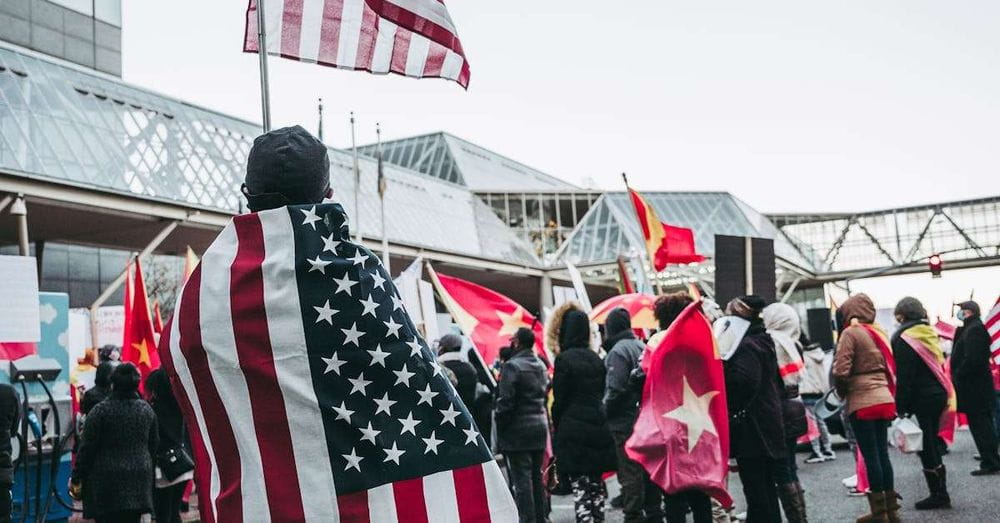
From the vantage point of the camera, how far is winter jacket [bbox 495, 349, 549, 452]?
331 inches

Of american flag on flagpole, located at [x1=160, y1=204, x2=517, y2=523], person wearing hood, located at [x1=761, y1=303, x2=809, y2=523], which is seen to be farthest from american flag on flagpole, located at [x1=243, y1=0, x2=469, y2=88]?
person wearing hood, located at [x1=761, y1=303, x2=809, y2=523]

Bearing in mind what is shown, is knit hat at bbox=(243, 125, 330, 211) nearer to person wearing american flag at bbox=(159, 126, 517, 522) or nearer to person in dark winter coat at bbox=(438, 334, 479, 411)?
person wearing american flag at bbox=(159, 126, 517, 522)

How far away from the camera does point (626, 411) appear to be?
306 inches

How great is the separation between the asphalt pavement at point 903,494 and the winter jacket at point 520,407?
1516mm

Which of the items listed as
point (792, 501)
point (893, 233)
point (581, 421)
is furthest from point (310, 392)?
point (893, 233)

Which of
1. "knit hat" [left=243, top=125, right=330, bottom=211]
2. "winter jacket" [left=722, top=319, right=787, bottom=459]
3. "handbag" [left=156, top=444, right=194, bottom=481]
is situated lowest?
"handbag" [left=156, top=444, right=194, bottom=481]

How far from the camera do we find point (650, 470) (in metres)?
6.35

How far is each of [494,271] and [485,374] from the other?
23816 millimetres

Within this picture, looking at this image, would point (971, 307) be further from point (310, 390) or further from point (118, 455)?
point (310, 390)

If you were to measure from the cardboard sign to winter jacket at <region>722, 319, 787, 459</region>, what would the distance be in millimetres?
6267

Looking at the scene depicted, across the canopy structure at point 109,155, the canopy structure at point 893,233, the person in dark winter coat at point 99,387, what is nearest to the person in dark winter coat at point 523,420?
the person in dark winter coat at point 99,387

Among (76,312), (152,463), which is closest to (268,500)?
(152,463)

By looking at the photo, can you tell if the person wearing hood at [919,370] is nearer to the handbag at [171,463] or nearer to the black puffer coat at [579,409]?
the black puffer coat at [579,409]

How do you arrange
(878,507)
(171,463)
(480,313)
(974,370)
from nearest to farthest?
(878,507) < (171,463) < (974,370) < (480,313)
